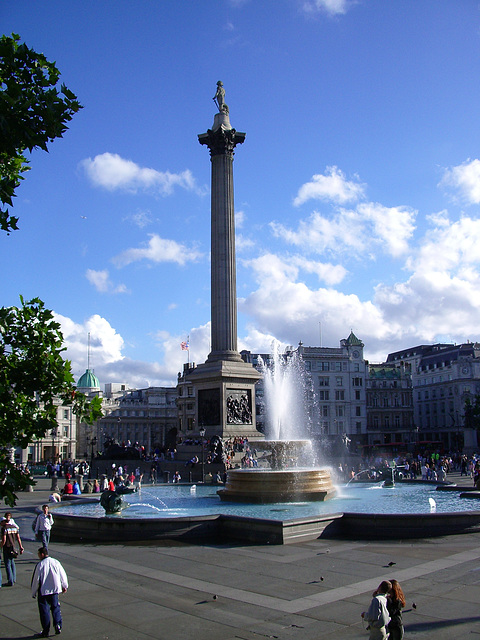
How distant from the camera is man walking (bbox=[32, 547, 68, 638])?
31.8ft

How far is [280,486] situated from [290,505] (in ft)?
3.55

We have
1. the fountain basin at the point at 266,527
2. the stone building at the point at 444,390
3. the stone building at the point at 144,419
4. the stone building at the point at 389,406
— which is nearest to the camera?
the fountain basin at the point at 266,527

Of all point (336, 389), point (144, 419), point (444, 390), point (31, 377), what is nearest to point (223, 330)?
point (31, 377)

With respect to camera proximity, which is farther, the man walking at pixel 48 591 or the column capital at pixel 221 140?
the column capital at pixel 221 140

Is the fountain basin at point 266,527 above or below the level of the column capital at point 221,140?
below

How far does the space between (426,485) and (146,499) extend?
1493cm

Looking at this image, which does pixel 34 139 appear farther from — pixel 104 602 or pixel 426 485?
pixel 426 485

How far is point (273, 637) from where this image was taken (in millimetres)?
9375

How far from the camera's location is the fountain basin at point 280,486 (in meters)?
25.5

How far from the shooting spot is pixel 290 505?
24.7 m

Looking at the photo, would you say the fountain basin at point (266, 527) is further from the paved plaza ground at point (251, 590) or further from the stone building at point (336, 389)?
the stone building at point (336, 389)

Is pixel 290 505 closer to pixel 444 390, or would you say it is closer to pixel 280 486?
pixel 280 486

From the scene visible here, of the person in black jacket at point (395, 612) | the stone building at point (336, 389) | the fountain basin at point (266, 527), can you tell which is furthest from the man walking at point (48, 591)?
the stone building at point (336, 389)

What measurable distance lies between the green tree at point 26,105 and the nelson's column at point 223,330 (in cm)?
4024
